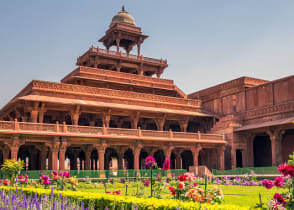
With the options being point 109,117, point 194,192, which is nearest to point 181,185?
point 194,192

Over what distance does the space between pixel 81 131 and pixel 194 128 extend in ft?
50.1

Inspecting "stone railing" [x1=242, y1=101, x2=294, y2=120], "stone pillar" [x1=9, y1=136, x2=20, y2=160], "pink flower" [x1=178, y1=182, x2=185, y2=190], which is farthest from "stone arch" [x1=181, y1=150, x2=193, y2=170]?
"pink flower" [x1=178, y1=182, x2=185, y2=190]

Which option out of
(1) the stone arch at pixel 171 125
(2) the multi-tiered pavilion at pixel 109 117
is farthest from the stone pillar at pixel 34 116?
(1) the stone arch at pixel 171 125

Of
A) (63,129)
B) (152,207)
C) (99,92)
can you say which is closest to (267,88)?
(99,92)

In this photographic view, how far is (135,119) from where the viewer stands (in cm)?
3350

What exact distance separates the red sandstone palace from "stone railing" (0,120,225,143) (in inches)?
2.8

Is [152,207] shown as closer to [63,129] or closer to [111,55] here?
[63,129]

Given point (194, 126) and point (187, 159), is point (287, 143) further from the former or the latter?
point (187, 159)

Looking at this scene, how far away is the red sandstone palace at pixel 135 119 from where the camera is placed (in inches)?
1128

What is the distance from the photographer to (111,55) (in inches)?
1602

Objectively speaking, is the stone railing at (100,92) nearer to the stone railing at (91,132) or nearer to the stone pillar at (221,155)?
the stone railing at (91,132)

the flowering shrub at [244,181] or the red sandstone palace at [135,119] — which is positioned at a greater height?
the red sandstone palace at [135,119]

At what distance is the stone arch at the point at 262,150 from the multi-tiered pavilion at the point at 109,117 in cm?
388

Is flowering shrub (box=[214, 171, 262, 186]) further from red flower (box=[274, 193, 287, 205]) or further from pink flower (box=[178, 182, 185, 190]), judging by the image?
red flower (box=[274, 193, 287, 205])
